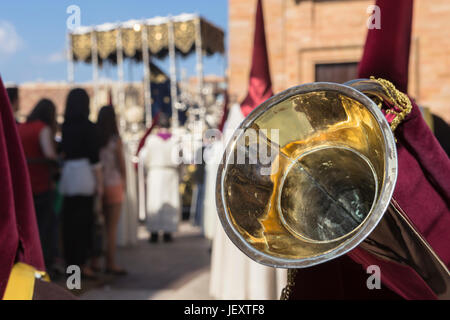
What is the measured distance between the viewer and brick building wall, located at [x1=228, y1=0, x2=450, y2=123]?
396 inches

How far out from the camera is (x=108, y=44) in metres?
14.9

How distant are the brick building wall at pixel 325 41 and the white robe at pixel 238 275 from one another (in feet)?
19.6

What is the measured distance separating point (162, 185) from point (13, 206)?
6.36 meters

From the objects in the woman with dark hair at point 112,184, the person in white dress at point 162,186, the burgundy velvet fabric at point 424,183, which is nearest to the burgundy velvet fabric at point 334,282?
the burgundy velvet fabric at point 424,183

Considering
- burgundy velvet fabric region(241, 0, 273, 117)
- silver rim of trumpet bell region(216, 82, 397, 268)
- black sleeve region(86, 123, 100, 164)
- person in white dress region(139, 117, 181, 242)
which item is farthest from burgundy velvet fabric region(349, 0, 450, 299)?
person in white dress region(139, 117, 181, 242)

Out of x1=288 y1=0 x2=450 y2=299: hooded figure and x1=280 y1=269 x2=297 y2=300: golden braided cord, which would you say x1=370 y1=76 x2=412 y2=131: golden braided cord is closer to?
x1=288 y1=0 x2=450 y2=299: hooded figure

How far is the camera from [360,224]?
1.23 meters

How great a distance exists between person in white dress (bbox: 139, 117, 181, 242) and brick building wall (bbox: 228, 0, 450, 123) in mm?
2849

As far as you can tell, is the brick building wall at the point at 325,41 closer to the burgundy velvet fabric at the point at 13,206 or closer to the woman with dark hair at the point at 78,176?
the woman with dark hair at the point at 78,176

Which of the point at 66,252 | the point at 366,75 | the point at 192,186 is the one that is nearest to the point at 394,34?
the point at 366,75

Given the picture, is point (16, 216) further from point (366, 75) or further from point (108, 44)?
point (108, 44)

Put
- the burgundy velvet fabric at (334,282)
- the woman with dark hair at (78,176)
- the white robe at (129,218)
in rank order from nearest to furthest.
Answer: the burgundy velvet fabric at (334,282)
the woman with dark hair at (78,176)
the white robe at (129,218)

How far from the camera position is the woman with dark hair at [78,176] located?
4574 millimetres

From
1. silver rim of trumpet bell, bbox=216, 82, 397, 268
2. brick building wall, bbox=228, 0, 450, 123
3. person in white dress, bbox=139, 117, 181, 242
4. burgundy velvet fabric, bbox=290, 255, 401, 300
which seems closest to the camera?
silver rim of trumpet bell, bbox=216, 82, 397, 268
